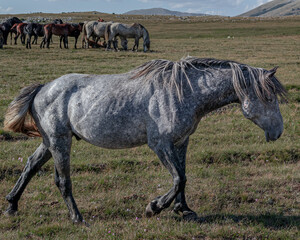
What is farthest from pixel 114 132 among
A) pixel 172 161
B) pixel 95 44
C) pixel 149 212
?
pixel 95 44

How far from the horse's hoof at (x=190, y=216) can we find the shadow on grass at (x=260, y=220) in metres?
0.05

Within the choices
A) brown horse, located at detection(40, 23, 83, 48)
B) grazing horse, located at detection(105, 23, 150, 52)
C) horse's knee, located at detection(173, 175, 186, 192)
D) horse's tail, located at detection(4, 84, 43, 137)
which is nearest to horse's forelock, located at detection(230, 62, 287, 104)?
horse's knee, located at detection(173, 175, 186, 192)

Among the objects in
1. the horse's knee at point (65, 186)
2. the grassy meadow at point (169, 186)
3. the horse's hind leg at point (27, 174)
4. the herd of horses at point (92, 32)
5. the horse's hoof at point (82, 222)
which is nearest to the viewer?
the grassy meadow at point (169, 186)

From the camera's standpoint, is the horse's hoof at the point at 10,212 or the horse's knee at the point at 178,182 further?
the horse's hoof at the point at 10,212

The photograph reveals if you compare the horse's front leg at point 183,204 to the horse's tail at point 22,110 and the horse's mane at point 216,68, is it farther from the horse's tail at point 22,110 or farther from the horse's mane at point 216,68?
the horse's tail at point 22,110

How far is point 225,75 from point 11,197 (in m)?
3.26

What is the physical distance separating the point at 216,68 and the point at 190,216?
194cm

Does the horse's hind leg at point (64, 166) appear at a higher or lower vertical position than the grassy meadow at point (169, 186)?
higher

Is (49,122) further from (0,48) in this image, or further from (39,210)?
(0,48)

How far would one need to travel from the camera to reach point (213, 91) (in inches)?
170

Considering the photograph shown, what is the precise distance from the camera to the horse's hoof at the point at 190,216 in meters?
4.71

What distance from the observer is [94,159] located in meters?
6.80

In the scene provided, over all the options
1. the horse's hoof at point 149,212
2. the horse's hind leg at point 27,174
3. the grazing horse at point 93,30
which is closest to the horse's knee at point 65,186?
the horse's hind leg at point 27,174

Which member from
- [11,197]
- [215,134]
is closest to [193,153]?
[215,134]
